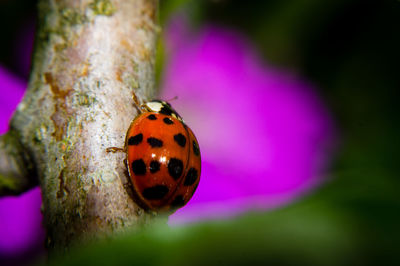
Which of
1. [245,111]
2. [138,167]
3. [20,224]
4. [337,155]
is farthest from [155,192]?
[245,111]

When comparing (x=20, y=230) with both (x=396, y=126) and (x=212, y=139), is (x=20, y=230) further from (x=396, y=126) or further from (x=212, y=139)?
(x=396, y=126)

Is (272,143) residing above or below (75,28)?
above

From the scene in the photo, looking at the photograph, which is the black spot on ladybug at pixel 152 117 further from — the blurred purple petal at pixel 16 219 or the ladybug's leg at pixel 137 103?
the blurred purple petal at pixel 16 219

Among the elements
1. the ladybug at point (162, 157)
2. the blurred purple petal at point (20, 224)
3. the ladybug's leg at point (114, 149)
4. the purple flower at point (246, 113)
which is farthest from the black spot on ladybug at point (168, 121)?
the purple flower at point (246, 113)

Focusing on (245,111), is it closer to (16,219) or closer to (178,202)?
(16,219)

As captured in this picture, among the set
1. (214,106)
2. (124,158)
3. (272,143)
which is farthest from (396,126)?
(124,158)

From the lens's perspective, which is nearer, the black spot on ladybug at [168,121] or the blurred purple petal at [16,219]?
the black spot on ladybug at [168,121]
